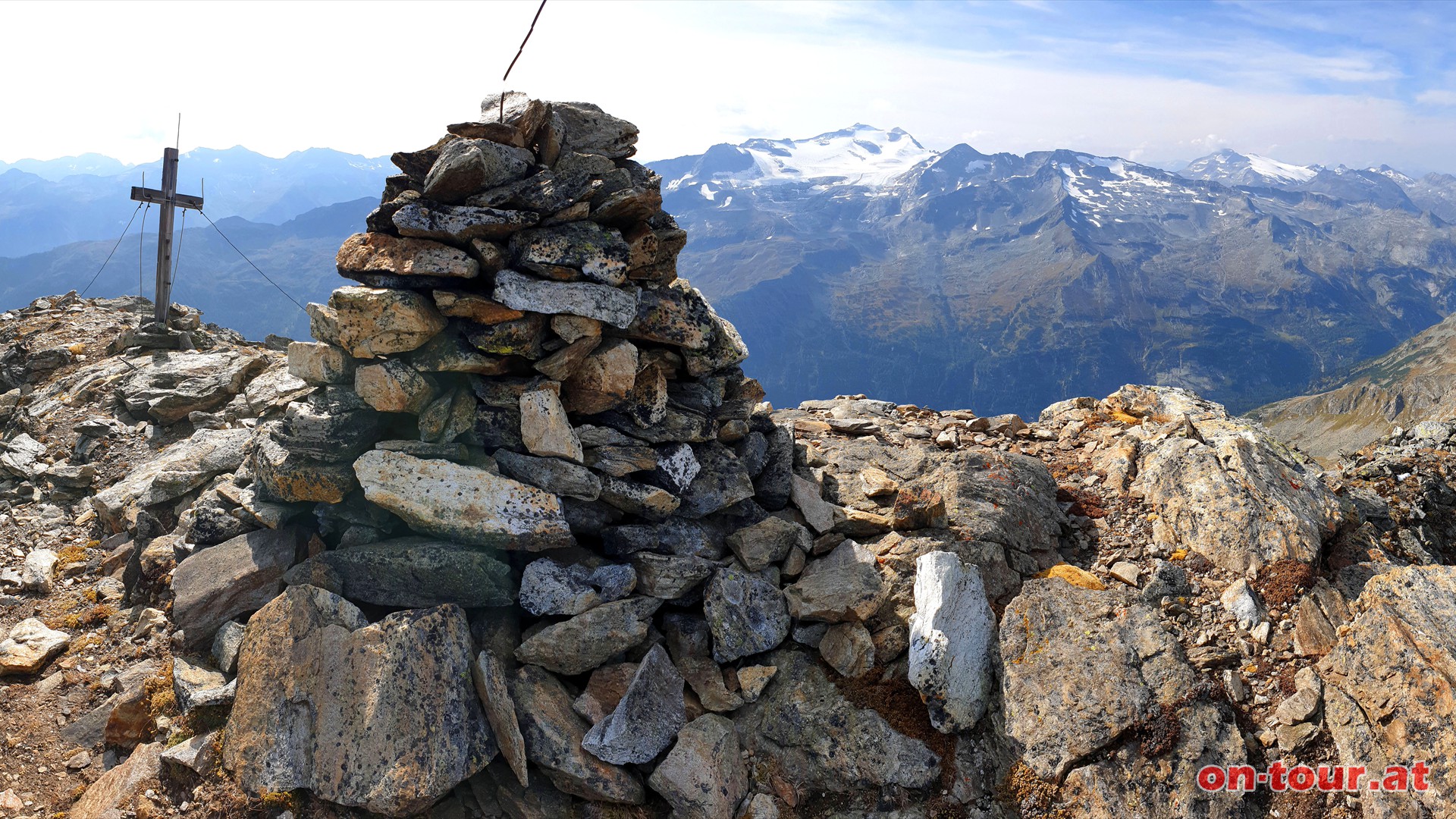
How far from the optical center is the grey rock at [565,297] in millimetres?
12391

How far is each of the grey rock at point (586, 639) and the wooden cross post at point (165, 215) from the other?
23392 mm

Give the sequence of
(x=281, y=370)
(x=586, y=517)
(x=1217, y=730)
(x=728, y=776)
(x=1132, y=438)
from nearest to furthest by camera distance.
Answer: (x=1217, y=730), (x=728, y=776), (x=586, y=517), (x=1132, y=438), (x=281, y=370)

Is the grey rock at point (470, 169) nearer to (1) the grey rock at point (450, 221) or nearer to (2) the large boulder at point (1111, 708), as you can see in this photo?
(1) the grey rock at point (450, 221)

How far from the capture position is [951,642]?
11453 millimetres

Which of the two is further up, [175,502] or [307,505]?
[307,505]

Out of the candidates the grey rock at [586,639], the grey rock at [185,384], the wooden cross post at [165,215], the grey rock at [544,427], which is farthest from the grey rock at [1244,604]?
the wooden cross post at [165,215]

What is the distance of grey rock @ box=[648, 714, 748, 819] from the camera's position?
33.8 feet

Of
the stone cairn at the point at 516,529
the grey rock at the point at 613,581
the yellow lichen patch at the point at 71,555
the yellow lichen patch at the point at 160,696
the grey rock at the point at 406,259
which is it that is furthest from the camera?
the yellow lichen patch at the point at 71,555

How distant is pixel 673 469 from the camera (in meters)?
13.6

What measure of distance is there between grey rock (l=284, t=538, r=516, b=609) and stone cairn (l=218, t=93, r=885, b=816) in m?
0.04

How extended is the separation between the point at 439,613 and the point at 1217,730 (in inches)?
469

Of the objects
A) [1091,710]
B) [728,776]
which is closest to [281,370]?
[728,776]

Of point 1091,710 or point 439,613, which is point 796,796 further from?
point 439,613

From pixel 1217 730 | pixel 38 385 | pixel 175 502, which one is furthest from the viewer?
pixel 38 385
